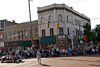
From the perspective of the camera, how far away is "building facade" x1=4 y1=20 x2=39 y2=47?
114ft

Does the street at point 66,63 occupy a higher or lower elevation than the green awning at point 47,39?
lower

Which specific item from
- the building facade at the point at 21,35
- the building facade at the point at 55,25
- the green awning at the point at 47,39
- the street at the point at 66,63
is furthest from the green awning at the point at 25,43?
the street at the point at 66,63

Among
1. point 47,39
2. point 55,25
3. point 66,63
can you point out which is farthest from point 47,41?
point 66,63

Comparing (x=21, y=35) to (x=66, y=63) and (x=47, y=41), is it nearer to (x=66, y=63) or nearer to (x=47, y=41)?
(x=47, y=41)

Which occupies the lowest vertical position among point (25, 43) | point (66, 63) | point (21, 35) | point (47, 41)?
point (66, 63)

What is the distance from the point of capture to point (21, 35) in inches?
1448

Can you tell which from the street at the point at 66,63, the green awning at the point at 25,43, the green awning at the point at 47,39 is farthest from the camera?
the green awning at the point at 25,43

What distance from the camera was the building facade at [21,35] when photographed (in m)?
34.7

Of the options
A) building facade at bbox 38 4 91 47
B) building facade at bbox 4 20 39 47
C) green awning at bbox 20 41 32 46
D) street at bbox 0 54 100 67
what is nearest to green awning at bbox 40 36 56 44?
building facade at bbox 38 4 91 47

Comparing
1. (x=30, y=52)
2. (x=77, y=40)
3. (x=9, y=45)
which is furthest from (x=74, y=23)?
(x=9, y=45)

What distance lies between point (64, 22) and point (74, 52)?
950 cm

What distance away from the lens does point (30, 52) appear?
23.8 metres

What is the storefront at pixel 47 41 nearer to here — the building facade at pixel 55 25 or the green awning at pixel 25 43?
the building facade at pixel 55 25

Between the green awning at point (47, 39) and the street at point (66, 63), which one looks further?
the green awning at point (47, 39)
